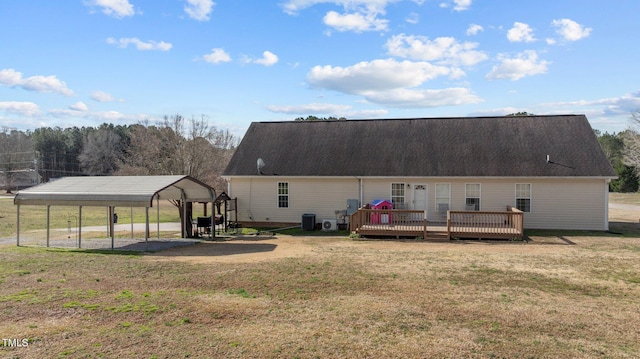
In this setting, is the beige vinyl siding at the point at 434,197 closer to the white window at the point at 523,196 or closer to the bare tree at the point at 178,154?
the white window at the point at 523,196

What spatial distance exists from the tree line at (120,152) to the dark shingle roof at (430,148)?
1397cm

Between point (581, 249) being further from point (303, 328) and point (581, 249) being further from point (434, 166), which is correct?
point (303, 328)

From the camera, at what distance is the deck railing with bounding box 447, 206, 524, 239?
1817 centimetres

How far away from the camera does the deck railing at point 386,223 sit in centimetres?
1897

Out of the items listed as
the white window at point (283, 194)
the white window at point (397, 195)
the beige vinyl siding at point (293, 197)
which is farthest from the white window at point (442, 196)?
the white window at point (283, 194)

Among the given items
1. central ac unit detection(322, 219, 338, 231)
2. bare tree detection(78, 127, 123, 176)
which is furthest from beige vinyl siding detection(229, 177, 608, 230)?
bare tree detection(78, 127, 123, 176)

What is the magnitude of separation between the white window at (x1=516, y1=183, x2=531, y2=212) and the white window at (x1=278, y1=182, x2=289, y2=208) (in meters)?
11.5

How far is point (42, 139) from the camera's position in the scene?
92.1 meters

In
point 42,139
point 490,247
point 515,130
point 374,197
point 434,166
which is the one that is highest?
point 42,139

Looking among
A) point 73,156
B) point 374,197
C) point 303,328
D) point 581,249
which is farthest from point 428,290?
point 73,156

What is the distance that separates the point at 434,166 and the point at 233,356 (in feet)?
59.1

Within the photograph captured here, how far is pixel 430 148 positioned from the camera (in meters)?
23.7

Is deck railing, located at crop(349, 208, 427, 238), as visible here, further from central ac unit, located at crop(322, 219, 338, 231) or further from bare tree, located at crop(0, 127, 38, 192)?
bare tree, located at crop(0, 127, 38, 192)

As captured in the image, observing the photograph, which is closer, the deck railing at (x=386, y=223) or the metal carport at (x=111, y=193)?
the metal carport at (x=111, y=193)
